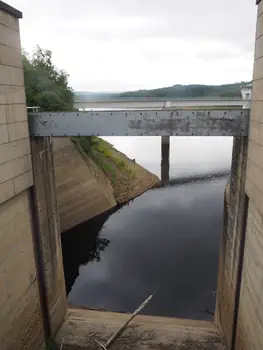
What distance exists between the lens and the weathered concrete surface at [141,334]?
14852 mm

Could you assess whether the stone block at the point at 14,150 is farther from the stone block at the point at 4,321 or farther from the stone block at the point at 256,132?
the stone block at the point at 256,132

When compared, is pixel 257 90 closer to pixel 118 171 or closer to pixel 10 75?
pixel 10 75

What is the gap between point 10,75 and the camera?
11289 millimetres

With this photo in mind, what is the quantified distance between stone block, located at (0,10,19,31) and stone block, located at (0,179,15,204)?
5.89 meters

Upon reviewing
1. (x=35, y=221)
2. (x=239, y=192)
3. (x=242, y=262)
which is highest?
(x=239, y=192)

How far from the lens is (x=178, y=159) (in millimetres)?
65000

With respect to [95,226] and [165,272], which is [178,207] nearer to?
[95,226]

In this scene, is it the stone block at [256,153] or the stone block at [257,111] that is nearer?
the stone block at [256,153]

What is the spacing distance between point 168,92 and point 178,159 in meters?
43.4

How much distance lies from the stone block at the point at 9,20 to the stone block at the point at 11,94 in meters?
2.24

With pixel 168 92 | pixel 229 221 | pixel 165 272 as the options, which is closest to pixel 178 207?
pixel 165 272

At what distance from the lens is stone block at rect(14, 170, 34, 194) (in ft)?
38.9

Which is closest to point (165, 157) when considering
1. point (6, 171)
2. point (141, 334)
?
point (141, 334)

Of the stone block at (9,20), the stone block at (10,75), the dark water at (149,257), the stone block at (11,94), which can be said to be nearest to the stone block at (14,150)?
the stone block at (11,94)
